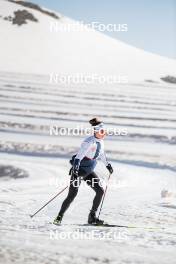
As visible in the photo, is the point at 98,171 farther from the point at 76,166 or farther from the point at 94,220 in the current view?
the point at 76,166

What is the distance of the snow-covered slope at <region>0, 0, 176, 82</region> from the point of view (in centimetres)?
5369

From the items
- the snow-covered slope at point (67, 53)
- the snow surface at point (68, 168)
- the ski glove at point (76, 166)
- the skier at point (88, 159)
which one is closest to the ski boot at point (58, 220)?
the skier at point (88, 159)

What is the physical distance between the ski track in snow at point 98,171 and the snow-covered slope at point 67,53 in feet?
44.7

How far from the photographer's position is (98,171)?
15.3m

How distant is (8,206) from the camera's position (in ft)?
30.0

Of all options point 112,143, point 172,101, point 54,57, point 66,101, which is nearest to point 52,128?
point 112,143

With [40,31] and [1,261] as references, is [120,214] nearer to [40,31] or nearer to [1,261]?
[1,261]

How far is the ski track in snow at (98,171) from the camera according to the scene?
6.04 m

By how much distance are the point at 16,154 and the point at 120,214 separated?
9405 millimetres

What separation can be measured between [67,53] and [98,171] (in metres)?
50.5

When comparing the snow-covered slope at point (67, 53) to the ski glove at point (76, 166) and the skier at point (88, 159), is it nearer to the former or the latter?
the skier at point (88, 159)

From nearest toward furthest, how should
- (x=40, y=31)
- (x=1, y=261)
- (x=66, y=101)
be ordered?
(x=1, y=261)
(x=66, y=101)
(x=40, y=31)

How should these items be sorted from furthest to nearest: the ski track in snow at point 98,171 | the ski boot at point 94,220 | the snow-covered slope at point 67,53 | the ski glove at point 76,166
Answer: the snow-covered slope at point 67,53, the ski boot at point 94,220, the ski glove at point 76,166, the ski track in snow at point 98,171

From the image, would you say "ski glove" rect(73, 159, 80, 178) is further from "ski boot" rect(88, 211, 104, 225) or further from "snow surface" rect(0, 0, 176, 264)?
"ski boot" rect(88, 211, 104, 225)
